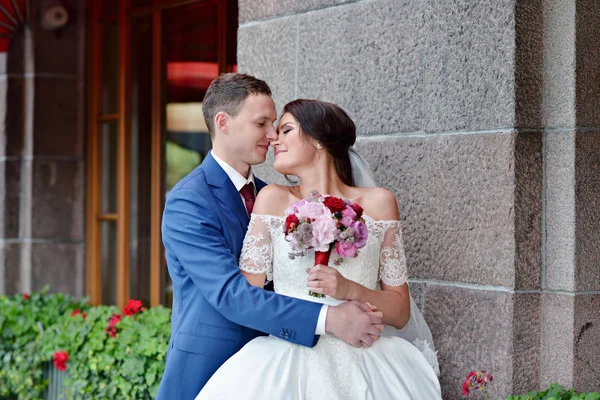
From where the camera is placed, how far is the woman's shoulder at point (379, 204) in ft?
11.3

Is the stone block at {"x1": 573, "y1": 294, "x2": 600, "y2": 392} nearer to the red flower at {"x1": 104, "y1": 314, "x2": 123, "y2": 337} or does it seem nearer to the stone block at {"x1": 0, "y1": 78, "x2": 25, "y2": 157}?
the red flower at {"x1": 104, "y1": 314, "x2": 123, "y2": 337}

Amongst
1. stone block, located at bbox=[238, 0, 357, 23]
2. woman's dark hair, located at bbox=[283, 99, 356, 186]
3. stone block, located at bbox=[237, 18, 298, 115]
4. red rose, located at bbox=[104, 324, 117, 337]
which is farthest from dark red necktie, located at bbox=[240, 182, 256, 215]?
red rose, located at bbox=[104, 324, 117, 337]

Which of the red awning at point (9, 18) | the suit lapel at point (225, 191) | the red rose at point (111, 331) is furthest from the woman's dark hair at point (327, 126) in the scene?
the red awning at point (9, 18)

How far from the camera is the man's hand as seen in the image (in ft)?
10.5

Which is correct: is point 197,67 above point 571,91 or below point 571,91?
above

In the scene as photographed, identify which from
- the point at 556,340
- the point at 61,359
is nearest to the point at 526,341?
the point at 556,340

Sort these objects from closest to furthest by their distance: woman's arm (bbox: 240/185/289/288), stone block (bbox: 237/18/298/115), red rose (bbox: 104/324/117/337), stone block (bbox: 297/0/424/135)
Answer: woman's arm (bbox: 240/185/289/288), stone block (bbox: 297/0/424/135), stone block (bbox: 237/18/298/115), red rose (bbox: 104/324/117/337)

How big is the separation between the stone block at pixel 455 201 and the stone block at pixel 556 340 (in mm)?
223

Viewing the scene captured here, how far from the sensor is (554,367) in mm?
3674

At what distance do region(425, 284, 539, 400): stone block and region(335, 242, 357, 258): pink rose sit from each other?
832 millimetres

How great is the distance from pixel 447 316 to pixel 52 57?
473 centimetres

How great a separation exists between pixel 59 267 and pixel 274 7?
3.63m

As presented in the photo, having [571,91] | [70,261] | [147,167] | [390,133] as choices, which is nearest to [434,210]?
[390,133]

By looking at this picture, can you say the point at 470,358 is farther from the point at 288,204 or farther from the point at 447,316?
the point at 288,204
